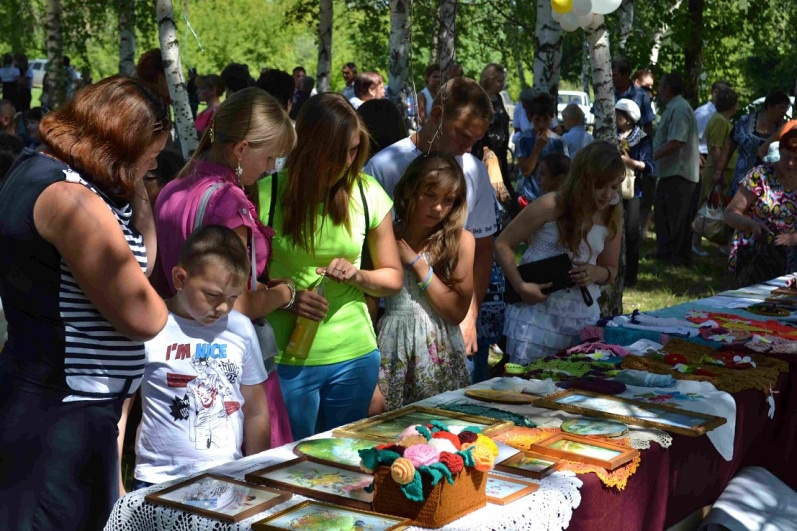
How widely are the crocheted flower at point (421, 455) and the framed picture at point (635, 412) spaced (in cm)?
104

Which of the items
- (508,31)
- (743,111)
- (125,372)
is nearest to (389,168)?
(125,372)

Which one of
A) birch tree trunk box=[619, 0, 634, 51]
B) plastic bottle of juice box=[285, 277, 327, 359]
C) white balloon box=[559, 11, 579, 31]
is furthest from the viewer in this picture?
birch tree trunk box=[619, 0, 634, 51]

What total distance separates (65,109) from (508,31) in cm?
2303

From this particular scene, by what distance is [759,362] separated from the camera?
4238 millimetres

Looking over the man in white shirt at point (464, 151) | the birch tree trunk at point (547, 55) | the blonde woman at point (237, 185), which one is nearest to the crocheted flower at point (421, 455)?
the blonde woman at point (237, 185)

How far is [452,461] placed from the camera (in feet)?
7.80


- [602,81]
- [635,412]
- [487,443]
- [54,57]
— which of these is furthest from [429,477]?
[54,57]

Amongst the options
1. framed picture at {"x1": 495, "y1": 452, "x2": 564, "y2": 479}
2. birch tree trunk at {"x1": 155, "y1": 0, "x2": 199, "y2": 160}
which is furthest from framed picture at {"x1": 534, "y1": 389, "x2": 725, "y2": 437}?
birch tree trunk at {"x1": 155, "y1": 0, "x2": 199, "y2": 160}

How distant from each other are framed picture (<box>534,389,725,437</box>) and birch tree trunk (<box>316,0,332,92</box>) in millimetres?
13114

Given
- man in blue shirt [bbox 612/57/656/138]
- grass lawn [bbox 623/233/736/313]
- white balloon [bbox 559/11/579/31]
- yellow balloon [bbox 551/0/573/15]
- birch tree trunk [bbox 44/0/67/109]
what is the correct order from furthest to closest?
birch tree trunk [bbox 44/0/67/109], man in blue shirt [bbox 612/57/656/138], grass lawn [bbox 623/233/736/313], white balloon [bbox 559/11/579/31], yellow balloon [bbox 551/0/573/15]

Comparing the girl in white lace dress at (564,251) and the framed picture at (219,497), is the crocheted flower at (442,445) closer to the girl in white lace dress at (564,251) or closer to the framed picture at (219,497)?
the framed picture at (219,497)

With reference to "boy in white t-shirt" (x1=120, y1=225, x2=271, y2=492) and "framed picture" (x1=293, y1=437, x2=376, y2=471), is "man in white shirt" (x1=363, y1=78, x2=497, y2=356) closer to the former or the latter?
"boy in white t-shirt" (x1=120, y1=225, x2=271, y2=492)

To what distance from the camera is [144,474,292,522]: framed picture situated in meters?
2.42

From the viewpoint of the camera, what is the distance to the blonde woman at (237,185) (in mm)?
3271
